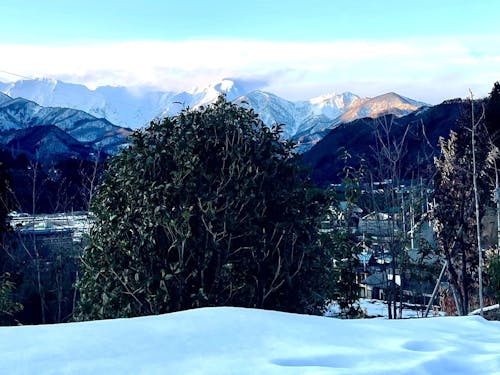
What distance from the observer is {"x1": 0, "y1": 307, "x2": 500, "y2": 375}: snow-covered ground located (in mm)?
2381

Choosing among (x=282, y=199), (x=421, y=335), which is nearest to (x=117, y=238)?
(x=282, y=199)

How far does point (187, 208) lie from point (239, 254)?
2.14 ft

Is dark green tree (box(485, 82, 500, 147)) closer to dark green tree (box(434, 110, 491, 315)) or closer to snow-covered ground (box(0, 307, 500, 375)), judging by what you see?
dark green tree (box(434, 110, 491, 315))

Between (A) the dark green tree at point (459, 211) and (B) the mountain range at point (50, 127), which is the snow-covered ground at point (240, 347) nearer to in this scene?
(A) the dark green tree at point (459, 211)

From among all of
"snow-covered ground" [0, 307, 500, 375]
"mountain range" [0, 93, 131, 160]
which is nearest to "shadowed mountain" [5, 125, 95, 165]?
"mountain range" [0, 93, 131, 160]

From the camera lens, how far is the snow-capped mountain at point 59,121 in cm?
13438

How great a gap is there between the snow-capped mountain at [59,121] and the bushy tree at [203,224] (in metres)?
124

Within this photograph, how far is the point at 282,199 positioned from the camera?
17.7 ft

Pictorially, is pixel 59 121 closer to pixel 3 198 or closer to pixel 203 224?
pixel 3 198

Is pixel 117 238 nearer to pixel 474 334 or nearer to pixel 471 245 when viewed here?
pixel 474 334

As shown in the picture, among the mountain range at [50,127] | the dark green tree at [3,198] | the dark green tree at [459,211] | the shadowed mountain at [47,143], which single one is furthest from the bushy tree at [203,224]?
the mountain range at [50,127]

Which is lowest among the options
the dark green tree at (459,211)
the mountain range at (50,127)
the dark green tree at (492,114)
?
the dark green tree at (459,211)

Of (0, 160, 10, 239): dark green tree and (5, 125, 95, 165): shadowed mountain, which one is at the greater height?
(5, 125, 95, 165): shadowed mountain

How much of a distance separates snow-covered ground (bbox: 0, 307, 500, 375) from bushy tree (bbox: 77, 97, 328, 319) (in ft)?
5.75
